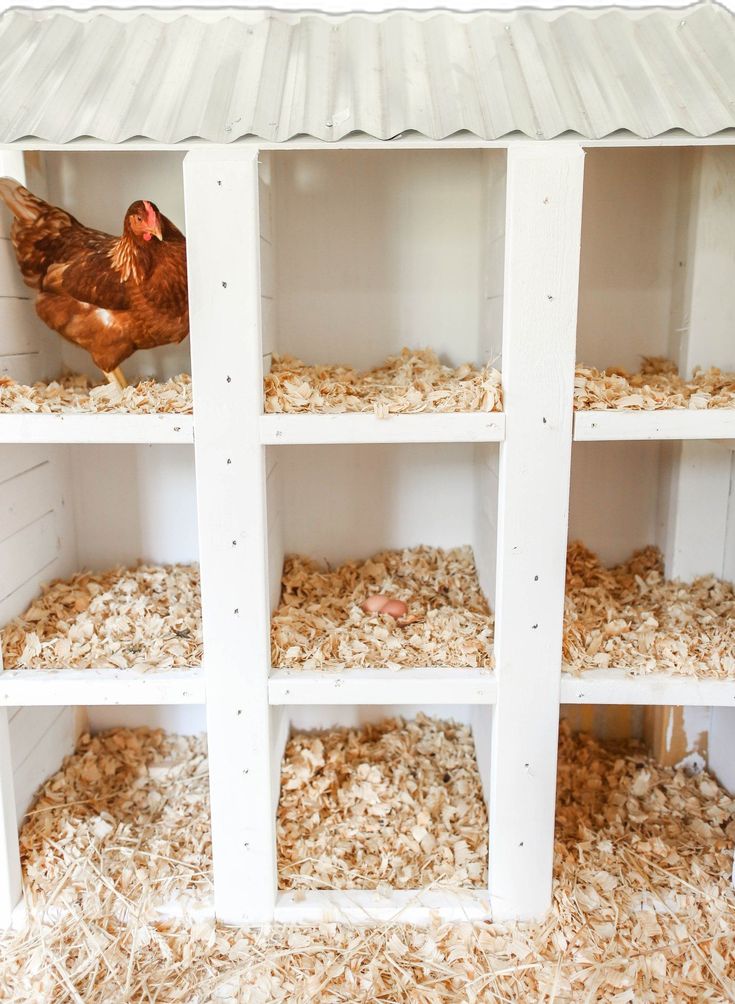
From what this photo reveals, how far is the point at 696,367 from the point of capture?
202 centimetres

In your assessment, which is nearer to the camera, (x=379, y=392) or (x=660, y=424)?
(x=660, y=424)

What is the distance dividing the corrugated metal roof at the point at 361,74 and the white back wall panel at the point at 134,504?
0.93 metres

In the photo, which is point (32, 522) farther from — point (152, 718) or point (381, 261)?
point (381, 261)

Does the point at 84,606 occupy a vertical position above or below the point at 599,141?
below

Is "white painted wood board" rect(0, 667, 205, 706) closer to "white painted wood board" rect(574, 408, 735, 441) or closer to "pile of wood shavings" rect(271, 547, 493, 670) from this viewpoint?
"pile of wood shavings" rect(271, 547, 493, 670)

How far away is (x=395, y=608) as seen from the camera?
6.40 ft

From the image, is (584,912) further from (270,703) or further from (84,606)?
(84,606)

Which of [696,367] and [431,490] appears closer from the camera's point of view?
[696,367]

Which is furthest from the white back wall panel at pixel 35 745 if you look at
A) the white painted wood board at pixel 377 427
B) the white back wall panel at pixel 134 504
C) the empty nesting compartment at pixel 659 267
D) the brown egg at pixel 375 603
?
the empty nesting compartment at pixel 659 267

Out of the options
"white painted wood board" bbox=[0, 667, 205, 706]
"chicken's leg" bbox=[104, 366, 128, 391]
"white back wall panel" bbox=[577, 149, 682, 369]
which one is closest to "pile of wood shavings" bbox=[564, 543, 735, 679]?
"white back wall panel" bbox=[577, 149, 682, 369]

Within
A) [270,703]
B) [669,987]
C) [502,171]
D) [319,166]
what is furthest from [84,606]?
[669,987]

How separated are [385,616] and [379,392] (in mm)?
518

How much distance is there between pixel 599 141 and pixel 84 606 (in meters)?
1.53

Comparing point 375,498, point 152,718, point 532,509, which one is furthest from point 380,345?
point 152,718
